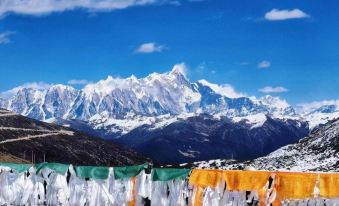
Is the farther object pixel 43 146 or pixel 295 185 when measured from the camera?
pixel 43 146

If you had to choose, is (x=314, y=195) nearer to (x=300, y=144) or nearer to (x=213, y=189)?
(x=213, y=189)

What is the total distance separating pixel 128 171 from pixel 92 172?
2.73 meters

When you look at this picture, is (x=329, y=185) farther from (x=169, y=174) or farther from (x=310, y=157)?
(x=310, y=157)

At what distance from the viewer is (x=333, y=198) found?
26.3 metres

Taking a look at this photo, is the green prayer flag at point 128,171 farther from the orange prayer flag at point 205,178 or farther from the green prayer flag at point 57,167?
the green prayer flag at point 57,167

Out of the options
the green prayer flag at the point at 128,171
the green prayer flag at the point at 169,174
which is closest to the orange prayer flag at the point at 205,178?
the green prayer flag at the point at 169,174

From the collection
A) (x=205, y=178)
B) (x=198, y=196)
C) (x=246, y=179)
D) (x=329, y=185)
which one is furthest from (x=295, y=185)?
(x=198, y=196)

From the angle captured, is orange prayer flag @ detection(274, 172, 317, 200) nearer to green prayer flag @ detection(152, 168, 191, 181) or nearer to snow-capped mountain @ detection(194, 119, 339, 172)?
green prayer flag @ detection(152, 168, 191, 181)

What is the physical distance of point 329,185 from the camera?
2622cm

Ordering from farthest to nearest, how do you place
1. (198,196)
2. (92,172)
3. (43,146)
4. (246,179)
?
(43,146) < (92,172) < (198,196) < (246,179)

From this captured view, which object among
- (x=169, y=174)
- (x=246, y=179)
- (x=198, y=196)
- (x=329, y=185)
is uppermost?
(x=169, y=174)

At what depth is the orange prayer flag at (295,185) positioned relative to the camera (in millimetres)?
26234

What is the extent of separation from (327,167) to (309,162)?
18025 millimetres

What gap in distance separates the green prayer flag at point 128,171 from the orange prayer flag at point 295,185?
7.68 metres
